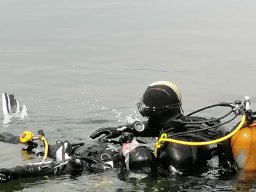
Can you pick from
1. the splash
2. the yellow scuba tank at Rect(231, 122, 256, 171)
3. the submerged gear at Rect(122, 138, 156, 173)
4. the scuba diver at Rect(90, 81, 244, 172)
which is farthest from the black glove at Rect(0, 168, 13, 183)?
the splash

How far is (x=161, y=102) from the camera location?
19.4 ft

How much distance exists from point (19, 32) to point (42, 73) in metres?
6.25

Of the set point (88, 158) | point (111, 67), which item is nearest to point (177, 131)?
point (88, 158)

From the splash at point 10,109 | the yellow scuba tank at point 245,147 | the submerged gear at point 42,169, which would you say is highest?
the splash at point 10,109

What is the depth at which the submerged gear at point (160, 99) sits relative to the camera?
233 inches

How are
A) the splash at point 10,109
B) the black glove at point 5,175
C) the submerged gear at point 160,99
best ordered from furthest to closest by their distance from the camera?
the splash at point 10,109 < the submerged gear at point 160,99 < the black glove at point 5,175

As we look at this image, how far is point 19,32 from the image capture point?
760 inches

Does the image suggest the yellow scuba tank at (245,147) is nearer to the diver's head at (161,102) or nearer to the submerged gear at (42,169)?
the diver's head at (161,102)

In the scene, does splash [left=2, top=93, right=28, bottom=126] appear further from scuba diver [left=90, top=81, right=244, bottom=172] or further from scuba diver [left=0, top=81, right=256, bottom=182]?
scuba diver [left=90, top=81, right=244, bottom=172]

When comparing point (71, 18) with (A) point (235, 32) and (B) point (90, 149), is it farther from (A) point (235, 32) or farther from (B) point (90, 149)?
(B) point (90, 149)

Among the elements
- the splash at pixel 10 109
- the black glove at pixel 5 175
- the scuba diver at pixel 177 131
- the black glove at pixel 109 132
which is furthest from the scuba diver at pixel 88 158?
the splash at pixel 10 109

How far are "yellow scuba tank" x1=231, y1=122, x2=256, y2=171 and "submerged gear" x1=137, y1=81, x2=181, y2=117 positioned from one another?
2.39 feet

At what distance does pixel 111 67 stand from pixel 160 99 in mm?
8165

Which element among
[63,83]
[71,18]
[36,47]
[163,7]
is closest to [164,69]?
[63,83]
